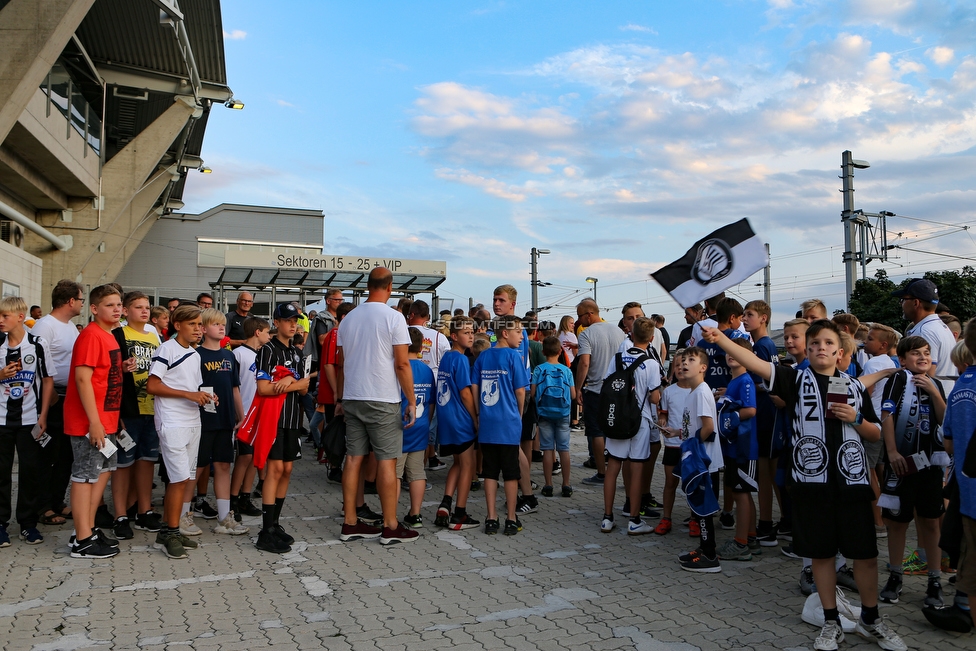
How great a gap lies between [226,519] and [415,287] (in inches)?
521

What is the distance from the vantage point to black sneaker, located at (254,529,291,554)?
5.76 m

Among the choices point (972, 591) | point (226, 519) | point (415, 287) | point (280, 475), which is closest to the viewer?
point (972, 591)

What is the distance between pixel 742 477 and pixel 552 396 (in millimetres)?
2635

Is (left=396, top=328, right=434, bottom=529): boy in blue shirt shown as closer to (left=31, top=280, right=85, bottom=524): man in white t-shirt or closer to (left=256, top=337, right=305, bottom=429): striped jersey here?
(left=256, top=337, right=305, bottom=429): striped jersey

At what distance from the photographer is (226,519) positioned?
6344 millimetres

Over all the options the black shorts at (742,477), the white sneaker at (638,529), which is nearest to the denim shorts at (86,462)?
the white sneaker at (638,529)

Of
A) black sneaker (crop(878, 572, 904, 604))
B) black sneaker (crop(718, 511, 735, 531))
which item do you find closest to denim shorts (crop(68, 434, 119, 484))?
black sneaker (crop(718, 511, 735, 531))

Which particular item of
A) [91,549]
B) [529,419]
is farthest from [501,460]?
[91,549]

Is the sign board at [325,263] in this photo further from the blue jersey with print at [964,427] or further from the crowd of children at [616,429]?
the blue jersey with print at [964,427]

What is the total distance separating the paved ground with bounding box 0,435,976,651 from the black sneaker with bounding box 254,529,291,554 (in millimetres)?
84

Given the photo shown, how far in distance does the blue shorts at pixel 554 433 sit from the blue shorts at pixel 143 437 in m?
3.87

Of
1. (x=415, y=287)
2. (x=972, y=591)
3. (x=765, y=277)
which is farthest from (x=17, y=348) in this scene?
(x=765, y=277)

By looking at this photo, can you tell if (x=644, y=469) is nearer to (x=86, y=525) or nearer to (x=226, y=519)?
(x=226, y=519)

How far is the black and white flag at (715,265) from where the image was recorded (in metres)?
4.65
